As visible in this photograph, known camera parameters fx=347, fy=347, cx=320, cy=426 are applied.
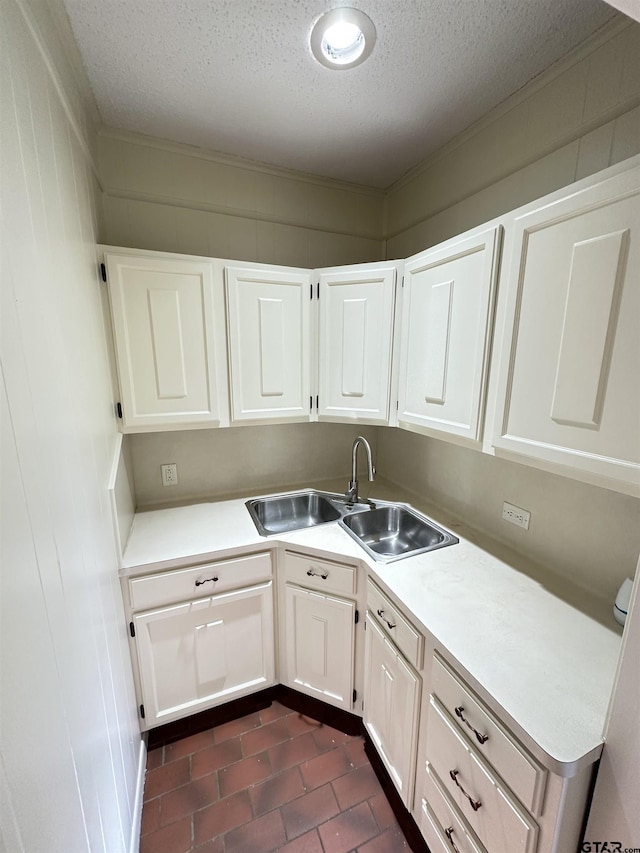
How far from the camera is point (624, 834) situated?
27.4 inches

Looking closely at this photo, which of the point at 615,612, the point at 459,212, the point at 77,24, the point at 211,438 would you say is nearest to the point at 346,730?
the point at 615,612

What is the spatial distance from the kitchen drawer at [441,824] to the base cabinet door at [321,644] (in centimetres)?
46

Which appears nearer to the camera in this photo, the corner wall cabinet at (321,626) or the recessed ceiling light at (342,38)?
the recessed ceiling light at (342,38)

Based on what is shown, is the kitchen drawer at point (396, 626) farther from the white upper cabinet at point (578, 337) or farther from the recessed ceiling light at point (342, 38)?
the recessed ceiling light at point (342, 38)

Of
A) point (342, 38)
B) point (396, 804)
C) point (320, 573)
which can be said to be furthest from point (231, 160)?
point (396, 804)

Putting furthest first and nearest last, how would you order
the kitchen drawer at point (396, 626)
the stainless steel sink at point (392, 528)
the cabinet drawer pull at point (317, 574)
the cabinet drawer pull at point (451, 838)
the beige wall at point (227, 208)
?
the stainless steel sink at point (392, 528) < the beige wall at point (227, 208) < the cabinet drawer pull at point (317, 574) < the kitchen drawer at point (396, 626) < the cabinet drawer pull at point (451, 838)

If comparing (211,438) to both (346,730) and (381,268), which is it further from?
(346,730)

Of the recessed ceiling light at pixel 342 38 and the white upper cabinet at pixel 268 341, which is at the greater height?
the recessed ceiling light at pixel 342 38

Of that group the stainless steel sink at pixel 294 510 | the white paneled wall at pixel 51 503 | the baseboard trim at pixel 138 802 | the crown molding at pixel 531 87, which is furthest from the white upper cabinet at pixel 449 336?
the baseboard trim at pixel 138 802

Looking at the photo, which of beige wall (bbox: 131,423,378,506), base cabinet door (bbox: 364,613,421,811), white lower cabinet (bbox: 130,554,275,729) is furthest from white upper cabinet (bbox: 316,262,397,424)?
base cabinet door (bbox: 364,613,421,811)

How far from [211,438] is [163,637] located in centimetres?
95

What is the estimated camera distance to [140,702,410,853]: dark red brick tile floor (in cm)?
120

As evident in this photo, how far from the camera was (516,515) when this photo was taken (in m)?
1.41

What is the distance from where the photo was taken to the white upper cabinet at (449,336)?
1.16 m
